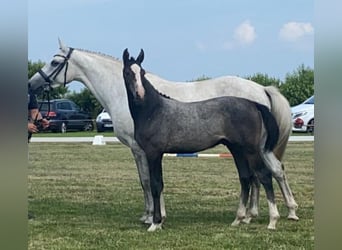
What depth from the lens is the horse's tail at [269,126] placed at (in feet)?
12.9

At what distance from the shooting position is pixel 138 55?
3.63 meters

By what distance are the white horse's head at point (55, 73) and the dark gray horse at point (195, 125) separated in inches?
20.2

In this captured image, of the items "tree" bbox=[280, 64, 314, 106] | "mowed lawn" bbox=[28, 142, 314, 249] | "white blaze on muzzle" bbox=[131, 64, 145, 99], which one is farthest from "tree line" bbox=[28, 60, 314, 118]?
"mowed lawn" bbox=[28, 142, 314, 249]

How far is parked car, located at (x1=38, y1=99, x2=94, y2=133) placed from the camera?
170 inches

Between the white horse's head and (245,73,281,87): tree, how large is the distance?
4.21 feet

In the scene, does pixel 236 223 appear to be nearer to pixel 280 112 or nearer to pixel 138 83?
pixel 280 112

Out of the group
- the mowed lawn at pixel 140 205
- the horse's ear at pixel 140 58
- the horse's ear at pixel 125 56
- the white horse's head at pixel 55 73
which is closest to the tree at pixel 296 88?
the mowed lawn at pixel 140 205

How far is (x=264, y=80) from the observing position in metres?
3.90

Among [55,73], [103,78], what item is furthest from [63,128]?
[55,73]

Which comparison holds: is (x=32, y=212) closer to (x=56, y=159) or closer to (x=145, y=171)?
(x=145, y=171)

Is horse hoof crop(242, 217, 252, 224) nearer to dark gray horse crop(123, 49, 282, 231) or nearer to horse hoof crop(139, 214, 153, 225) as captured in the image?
dark gray horse crop(123, 49, 282, 231)

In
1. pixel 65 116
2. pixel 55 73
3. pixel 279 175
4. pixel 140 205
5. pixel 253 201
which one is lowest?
pixel 140 205

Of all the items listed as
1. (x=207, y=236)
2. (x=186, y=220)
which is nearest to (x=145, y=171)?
(x=186, y=220)

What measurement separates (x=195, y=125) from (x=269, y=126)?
54cm
